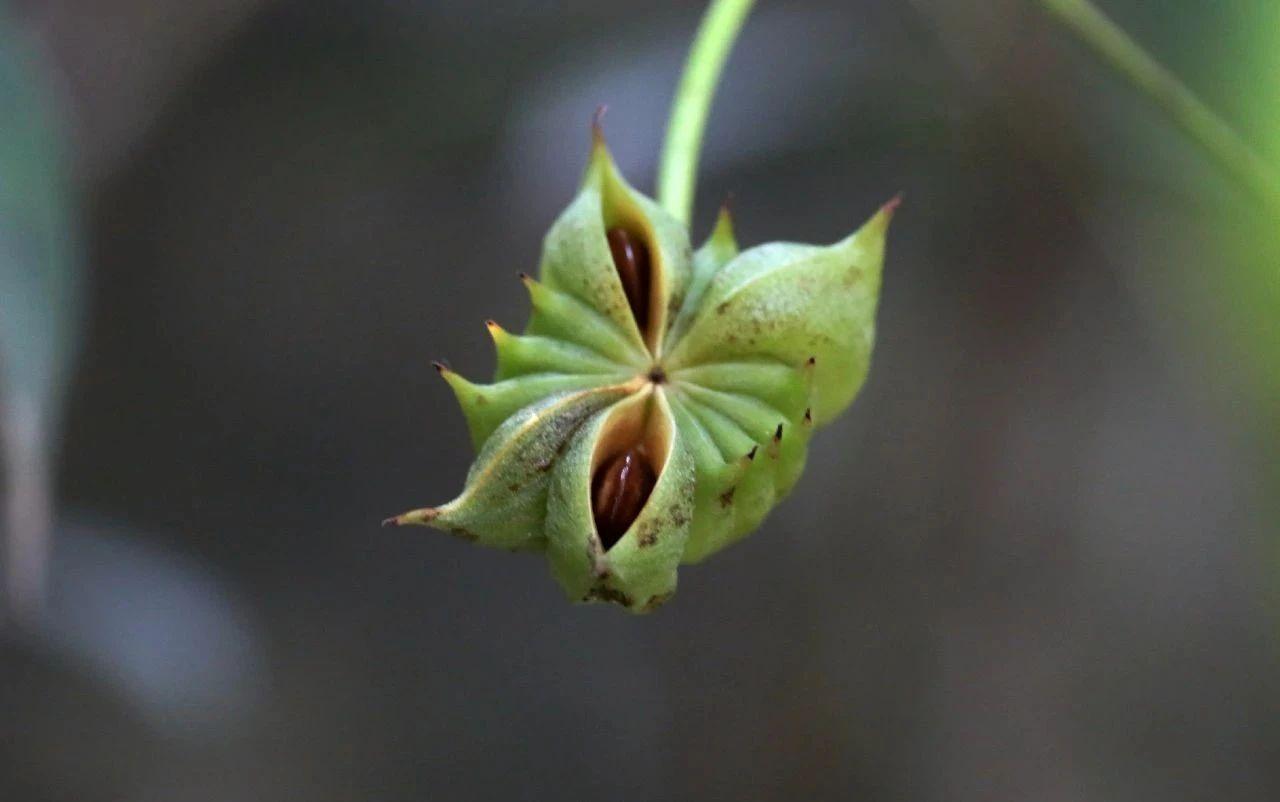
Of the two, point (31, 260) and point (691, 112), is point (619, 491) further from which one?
point (31, 260)

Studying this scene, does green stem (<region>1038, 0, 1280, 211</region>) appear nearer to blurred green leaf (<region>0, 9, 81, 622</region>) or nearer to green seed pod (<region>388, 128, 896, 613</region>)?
green seed pod (<region>388, 128, 896, 613</region>)

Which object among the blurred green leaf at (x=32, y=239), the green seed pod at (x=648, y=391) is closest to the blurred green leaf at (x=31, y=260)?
the blurred green leaf at (x=32, y=239)

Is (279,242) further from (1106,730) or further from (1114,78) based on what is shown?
(1106,730)

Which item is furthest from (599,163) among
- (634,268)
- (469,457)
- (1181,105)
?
(469,457)

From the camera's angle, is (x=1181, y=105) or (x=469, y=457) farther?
(x=469, y=457)

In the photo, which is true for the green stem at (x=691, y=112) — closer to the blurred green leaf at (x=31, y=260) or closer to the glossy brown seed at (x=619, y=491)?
the glossy brown seed at (x=619, y=491)

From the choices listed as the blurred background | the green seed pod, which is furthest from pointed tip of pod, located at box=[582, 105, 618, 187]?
the blurred background
